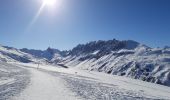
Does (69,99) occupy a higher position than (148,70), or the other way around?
(148,70)

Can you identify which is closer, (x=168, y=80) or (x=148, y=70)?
(x=168, y=80)

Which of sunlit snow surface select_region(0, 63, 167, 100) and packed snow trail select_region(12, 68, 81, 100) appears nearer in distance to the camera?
packed snow trail select_region(12, 68, 81, 100)

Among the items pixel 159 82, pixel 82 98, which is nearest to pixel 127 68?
pixel 159 82

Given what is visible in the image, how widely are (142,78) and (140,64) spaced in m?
33.7

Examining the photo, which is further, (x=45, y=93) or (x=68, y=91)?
(x=68, y=91)

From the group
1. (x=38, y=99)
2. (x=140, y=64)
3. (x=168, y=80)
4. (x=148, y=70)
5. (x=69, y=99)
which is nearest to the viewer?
(x=38, y=99)

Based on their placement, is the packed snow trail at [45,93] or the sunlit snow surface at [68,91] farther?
the sunlit snow surface at [68,91]

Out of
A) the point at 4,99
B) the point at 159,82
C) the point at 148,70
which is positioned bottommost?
the point at 4,99

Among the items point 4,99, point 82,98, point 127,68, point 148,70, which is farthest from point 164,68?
point 4,99

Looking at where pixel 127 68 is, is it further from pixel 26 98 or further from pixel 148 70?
pixel 26 98

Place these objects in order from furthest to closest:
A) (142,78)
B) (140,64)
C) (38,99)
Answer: (140,64) < (142,78) < (38,99)

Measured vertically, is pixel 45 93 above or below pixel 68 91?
below

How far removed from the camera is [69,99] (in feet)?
104

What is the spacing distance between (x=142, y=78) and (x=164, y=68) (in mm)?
14506
